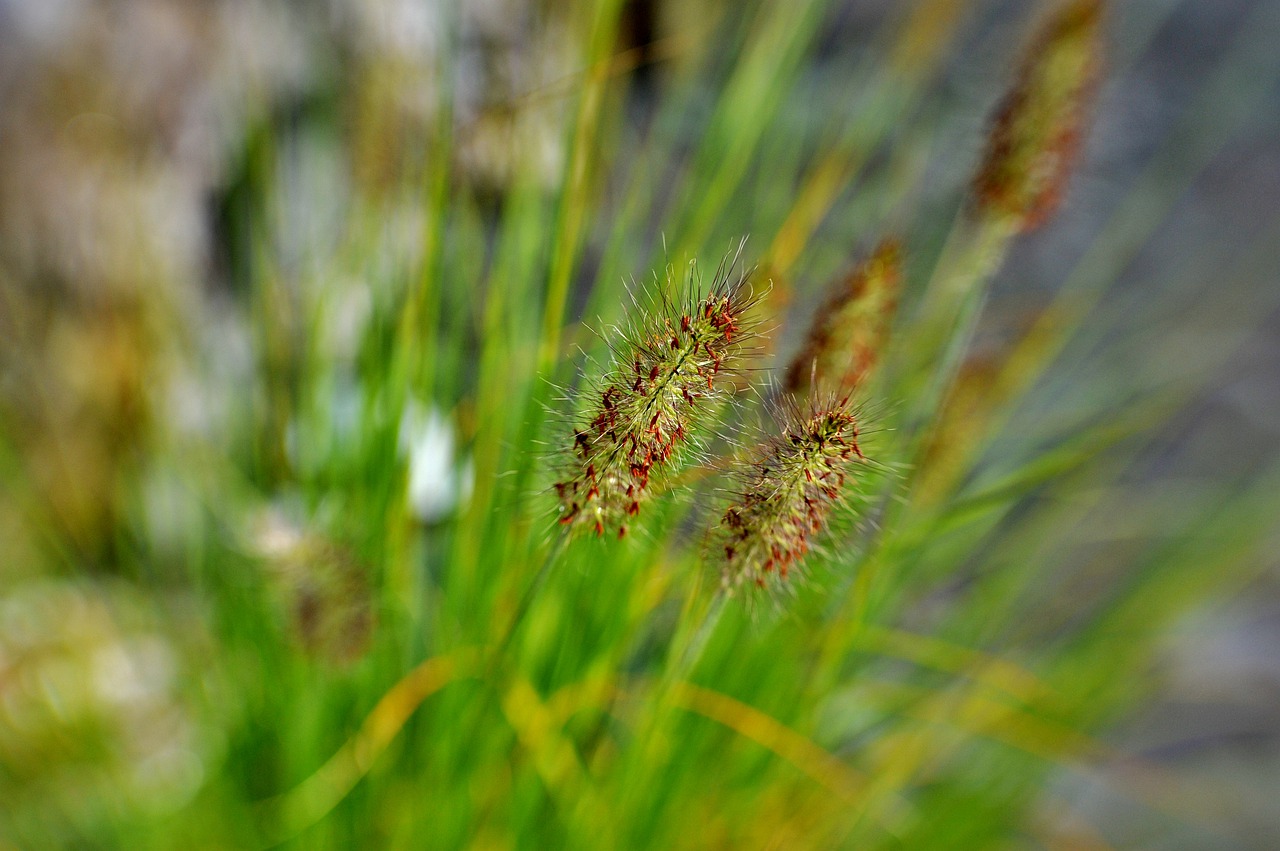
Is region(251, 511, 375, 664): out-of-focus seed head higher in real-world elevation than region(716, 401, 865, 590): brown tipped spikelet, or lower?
higher

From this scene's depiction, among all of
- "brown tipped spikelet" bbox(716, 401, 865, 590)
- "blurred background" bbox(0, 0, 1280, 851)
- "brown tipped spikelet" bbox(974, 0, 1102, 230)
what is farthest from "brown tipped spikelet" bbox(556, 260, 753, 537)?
"blurred background" bbox(0, 0, 1280, 851)

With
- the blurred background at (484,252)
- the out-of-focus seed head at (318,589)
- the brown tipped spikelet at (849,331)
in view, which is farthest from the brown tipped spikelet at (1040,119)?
the out-of-focus seed head at (318,589)

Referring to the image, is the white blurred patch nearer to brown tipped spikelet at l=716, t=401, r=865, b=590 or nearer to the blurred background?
the blurred background

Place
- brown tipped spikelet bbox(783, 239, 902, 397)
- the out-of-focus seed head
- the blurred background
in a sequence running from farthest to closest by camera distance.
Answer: the blurred background
the out-of-focus seed head
brown tipped spikelet bbox(783, 239, 902, 397)

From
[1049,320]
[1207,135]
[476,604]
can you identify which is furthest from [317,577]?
[1207,135]

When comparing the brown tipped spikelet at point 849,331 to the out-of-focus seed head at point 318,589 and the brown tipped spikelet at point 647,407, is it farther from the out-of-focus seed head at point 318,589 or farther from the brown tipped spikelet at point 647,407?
the out-of-focus seed head at point 318,589

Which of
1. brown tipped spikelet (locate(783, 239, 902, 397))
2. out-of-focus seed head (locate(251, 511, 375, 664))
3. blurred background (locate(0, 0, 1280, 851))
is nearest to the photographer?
brown tipped spikelet (locate(783, 239, 902, 397))

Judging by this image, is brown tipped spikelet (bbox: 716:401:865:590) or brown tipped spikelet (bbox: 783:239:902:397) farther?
brown tipped spikelet (bbox: 783:239:902:397)
